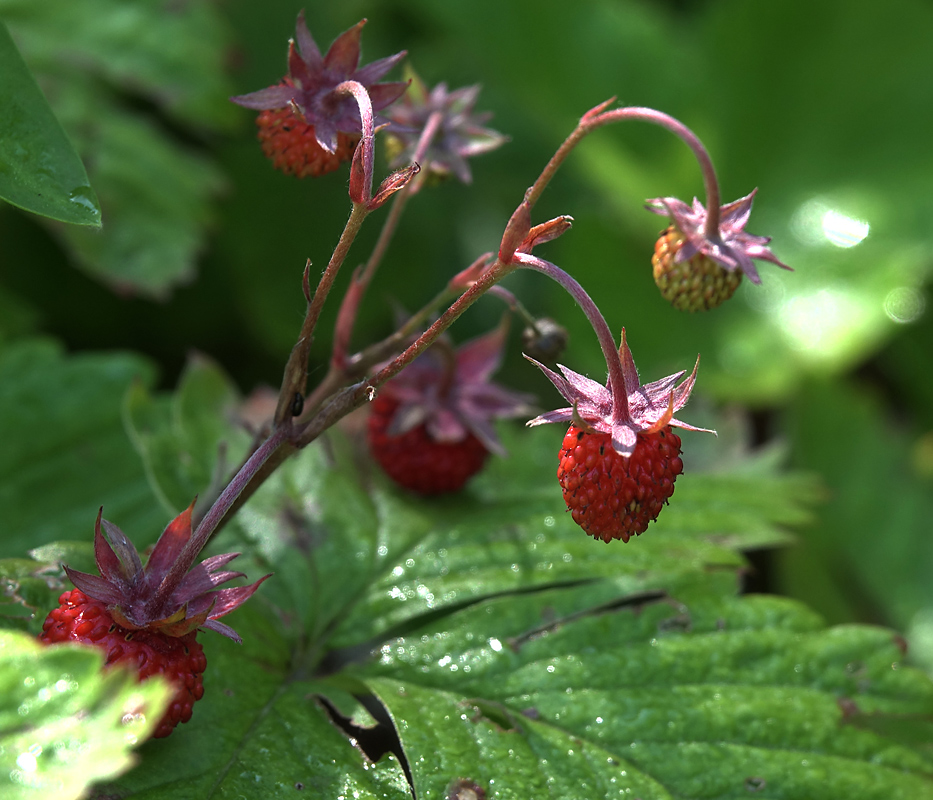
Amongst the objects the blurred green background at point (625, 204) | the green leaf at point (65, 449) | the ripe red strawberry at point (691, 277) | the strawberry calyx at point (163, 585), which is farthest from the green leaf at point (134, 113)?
the ripe red strawberry at point (691, 277)

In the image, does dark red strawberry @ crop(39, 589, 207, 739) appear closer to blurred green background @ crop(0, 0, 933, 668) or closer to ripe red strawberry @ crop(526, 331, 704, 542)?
ripe red strawberry @ crop(526, 331, 704, 542)

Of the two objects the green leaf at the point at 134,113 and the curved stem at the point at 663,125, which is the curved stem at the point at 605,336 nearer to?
the curved stem at the point at 663,125

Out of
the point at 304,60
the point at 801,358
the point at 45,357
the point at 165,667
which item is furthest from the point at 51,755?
the point at 801,358

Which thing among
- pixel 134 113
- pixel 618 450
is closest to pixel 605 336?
pixel 618 450

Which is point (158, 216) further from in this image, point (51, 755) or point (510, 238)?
point (51, 755)

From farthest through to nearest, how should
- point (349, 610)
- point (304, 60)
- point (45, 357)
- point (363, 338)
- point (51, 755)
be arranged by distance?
point (363, 338), point (45, 357), point (349, 610), point (304, 60), point (51, 755)

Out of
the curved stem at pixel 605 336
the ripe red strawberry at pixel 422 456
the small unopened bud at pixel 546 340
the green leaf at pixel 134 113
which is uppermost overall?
the green leaf at pixel 134 113
